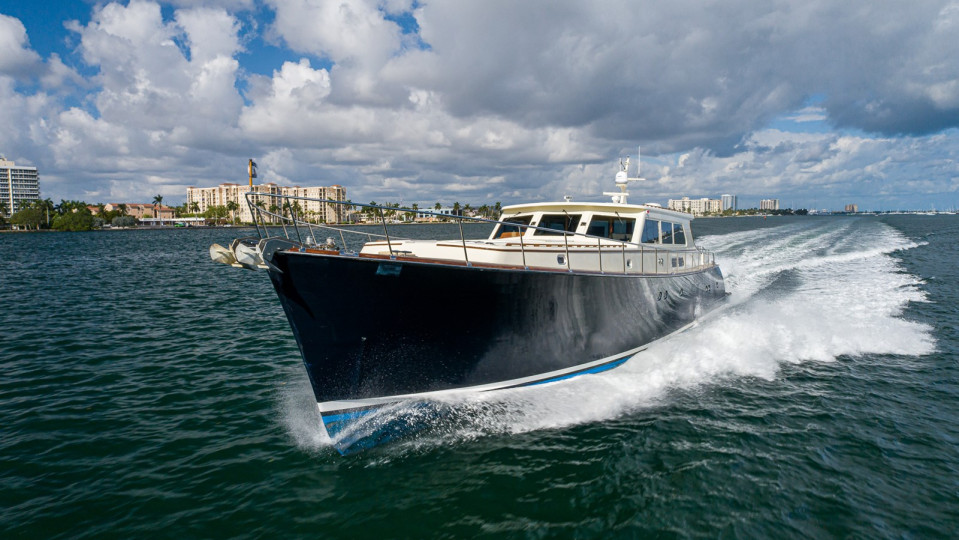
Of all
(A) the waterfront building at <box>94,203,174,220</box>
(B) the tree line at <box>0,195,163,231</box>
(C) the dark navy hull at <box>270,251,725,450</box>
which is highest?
(A) the waterfront building at <box>94,203,174,220</box>

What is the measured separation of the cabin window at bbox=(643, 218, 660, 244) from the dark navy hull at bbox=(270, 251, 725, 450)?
246 cm

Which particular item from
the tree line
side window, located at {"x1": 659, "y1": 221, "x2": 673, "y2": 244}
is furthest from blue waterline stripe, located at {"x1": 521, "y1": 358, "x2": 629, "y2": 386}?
the tree line

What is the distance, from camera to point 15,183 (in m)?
184

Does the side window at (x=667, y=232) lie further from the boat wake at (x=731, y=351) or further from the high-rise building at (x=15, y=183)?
the high-rise building at (x=15, y=183)

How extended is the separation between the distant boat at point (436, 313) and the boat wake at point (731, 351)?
365 millimetres

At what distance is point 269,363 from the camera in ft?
33.1

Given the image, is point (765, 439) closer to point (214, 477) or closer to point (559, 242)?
point (559, 242)

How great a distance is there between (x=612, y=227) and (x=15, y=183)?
25541 cm

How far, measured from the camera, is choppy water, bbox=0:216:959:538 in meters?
5.03

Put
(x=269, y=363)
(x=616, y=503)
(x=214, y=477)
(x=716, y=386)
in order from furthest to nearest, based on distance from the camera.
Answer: (x=269, y=363), (x=716, y=386), (x=214, y=477), (x=616, y=503)

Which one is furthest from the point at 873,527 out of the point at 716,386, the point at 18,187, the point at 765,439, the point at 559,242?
the point at 18,187

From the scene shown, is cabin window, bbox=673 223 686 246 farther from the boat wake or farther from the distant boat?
the distant boat

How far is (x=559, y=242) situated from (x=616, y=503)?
16.9 feet

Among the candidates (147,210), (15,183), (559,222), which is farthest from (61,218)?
(559,222)
